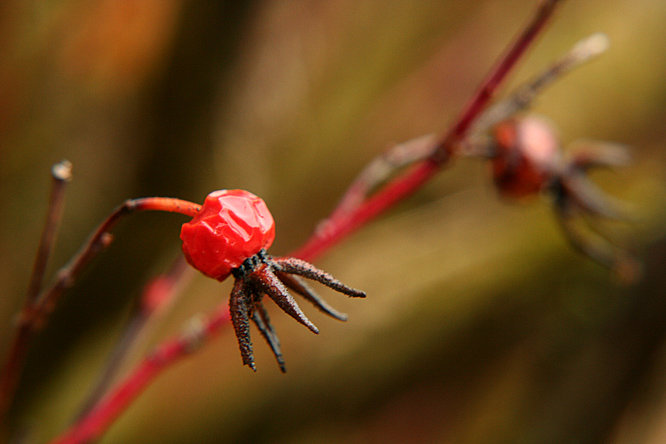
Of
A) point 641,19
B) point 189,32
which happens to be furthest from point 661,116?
point 189,32

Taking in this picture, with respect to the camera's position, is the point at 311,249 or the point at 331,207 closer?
the point at 311,249

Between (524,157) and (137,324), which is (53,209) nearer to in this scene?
(137,324)

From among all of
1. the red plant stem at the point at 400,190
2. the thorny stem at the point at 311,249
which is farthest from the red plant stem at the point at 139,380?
the red plant stem at the point at 400,190

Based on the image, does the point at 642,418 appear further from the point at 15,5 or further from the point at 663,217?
the point at 15,5

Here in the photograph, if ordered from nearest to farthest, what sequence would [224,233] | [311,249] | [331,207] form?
[224,233] < [311,249] < [331,207]

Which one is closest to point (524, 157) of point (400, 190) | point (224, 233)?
point (400, 190)

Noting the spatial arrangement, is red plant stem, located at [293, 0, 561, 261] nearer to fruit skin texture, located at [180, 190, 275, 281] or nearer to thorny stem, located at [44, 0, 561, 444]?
thorny stem, located at [44, 0, 561, 444]
